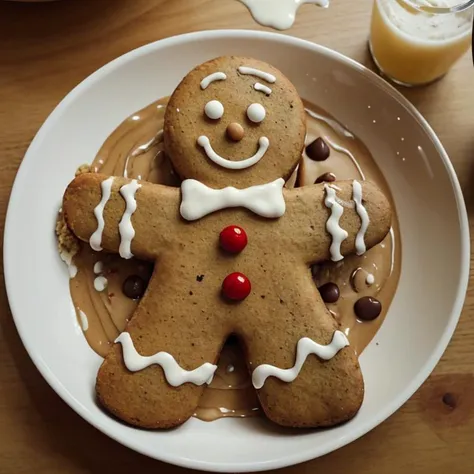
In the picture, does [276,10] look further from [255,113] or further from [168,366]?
[168,366]

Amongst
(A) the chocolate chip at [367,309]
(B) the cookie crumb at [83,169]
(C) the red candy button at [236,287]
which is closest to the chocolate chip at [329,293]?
(A) the chocolate chip at [367,309]

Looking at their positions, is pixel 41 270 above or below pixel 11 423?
above

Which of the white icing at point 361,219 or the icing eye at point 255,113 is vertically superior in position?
the icing eye at point 255,113

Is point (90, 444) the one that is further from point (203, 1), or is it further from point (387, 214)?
point (203, 1)

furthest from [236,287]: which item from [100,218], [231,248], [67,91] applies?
[67,91]

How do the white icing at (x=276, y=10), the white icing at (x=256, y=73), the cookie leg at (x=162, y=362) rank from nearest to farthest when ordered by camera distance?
the cookie leg at (x=162, y=362) → the white icing at (x=256, y=73) → the white icing at (x=276, y=10)

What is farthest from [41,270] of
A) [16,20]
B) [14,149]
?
[16,20]

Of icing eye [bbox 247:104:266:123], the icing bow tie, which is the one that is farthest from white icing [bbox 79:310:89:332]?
icing eye [bbox 247:104:266:123]

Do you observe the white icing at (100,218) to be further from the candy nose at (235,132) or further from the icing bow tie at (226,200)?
the candy nose at (235,132)
